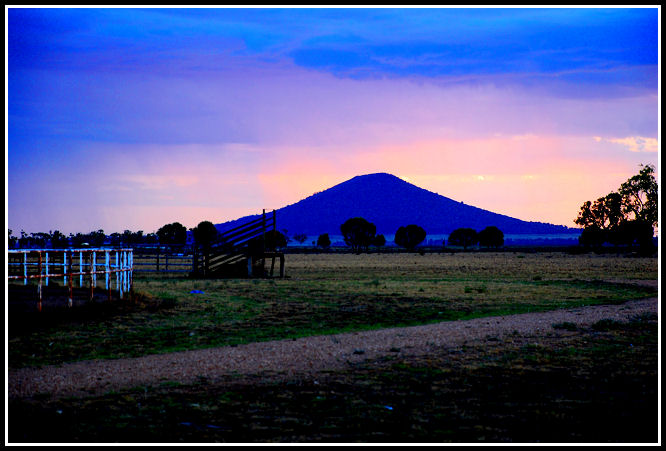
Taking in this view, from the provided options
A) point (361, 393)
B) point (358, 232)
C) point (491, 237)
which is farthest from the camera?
point (491, 237)

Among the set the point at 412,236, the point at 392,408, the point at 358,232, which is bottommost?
the point at 392,408

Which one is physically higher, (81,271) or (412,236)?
(412,236)

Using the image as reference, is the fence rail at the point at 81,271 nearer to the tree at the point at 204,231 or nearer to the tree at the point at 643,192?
the tree at the point at 643,192

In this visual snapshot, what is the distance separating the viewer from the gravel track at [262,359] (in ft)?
31.6

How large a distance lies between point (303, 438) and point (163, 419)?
1832 millimetres

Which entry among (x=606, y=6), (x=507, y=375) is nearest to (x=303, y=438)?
(x=507, y=375)

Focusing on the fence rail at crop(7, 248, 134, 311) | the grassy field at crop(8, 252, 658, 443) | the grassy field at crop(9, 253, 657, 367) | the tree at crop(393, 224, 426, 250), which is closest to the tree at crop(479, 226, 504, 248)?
the tree at crop(393, 224, 426, 250)

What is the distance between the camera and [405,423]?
7.52 meters

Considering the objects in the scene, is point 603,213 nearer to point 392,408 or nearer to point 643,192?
point 643,192

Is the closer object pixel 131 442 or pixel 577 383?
pixel 131 442

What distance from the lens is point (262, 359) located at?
451 inches

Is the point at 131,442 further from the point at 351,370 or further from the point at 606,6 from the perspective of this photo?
the point at 606,6

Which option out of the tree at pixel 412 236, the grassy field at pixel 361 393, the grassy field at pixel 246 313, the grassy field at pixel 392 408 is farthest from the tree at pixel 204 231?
the grassy field at pixel 392 408

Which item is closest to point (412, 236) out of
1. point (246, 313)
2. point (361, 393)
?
point (246, 313)
